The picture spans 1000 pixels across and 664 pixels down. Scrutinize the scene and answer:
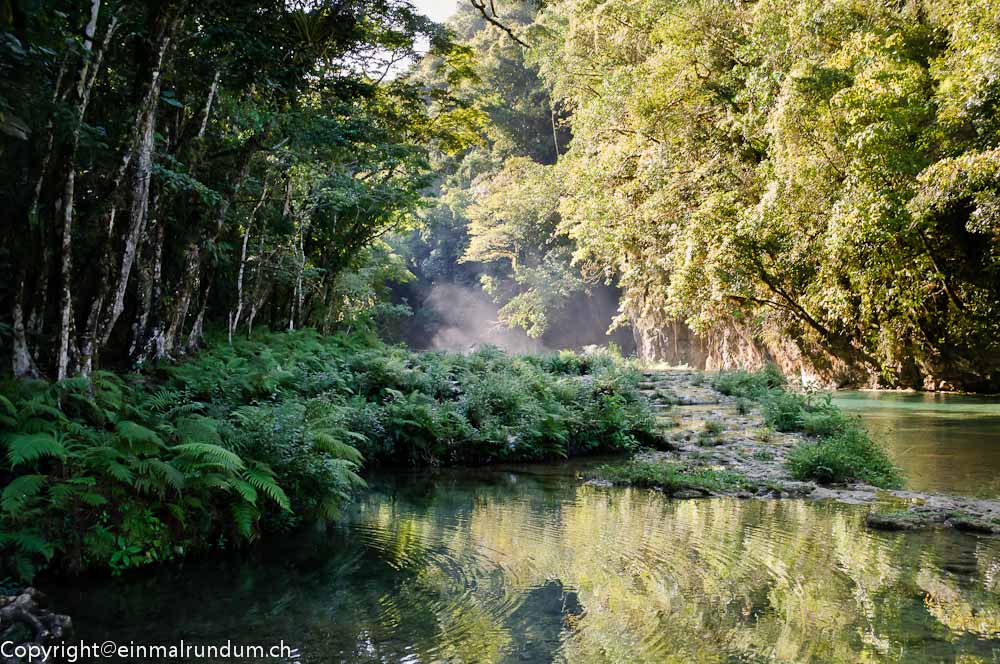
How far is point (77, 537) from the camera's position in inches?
176

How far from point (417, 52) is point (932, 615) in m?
15.1

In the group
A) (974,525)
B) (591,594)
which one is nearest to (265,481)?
(591,594)

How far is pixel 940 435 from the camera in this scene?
12180 mm

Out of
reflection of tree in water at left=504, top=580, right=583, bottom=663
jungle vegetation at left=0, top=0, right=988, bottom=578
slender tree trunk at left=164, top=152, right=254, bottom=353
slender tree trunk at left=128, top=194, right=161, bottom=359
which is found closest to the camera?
reflection of tree in water at left=504, top=580, right=583, bottom=663

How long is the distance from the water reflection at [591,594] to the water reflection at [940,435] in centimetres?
284

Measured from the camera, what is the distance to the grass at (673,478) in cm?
781

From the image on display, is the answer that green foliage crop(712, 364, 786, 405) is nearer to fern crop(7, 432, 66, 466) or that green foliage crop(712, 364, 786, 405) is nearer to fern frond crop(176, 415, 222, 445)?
fern frond crop(176, 415, 222, 445)

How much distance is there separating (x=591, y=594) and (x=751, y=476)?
15.7ft

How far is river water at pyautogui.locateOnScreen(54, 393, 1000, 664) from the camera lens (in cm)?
360

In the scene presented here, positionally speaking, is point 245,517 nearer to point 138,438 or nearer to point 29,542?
point 138,438

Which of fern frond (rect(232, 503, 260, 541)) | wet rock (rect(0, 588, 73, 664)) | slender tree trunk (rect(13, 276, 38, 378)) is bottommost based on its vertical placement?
wet rock (rect(0, 588, 73, 664))

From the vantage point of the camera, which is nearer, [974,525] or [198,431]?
[198,431]

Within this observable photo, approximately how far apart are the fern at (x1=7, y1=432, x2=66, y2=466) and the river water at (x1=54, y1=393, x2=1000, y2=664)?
86 centimetres

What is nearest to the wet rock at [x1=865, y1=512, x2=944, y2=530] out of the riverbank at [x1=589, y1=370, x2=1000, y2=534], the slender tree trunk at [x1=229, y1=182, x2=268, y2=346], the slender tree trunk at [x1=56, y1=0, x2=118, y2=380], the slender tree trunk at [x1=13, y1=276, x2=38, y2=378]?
the riverbank at [x1=589, y1=370, x2=1000, y2=534]
